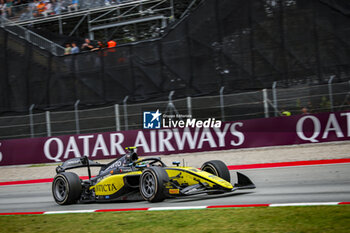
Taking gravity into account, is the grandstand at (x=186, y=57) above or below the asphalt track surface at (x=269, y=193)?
above

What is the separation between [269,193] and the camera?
901 centimetres

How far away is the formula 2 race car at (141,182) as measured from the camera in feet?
27.7

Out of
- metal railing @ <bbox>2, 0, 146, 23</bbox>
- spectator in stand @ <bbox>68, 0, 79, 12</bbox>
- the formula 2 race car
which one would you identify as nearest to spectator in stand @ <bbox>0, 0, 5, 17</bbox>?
metal railing @ <bbox>2, 0, 146, 23</bbox>

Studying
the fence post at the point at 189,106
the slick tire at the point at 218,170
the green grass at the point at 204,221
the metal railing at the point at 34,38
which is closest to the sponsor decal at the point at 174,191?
the green grass at the point at 204,221

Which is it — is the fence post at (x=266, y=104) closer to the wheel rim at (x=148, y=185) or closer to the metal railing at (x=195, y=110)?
the metal railing at (x=195, y=110)

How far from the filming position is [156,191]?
Result: 27.7ft

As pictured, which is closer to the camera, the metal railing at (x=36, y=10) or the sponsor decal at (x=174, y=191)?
the sponsor decal at (x=174, y=191)

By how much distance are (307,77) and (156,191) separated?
9.81m

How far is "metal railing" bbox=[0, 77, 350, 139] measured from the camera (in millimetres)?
15273

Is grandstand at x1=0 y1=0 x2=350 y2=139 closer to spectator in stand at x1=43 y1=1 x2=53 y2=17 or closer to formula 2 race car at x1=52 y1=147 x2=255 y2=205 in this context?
Answer: spectator in stand at x1=43 y1=1 x2=53 y2=17

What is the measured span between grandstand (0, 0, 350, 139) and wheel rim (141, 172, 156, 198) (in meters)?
7.89

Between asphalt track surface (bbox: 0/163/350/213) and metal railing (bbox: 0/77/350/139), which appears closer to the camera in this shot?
asphalt track surface (bbox: 0/163/350/213)

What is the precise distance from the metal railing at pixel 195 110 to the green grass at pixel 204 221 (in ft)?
28.7

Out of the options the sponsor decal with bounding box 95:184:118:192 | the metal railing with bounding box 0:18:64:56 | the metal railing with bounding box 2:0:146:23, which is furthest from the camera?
the metal railing with bounding box 2:0:146:23
